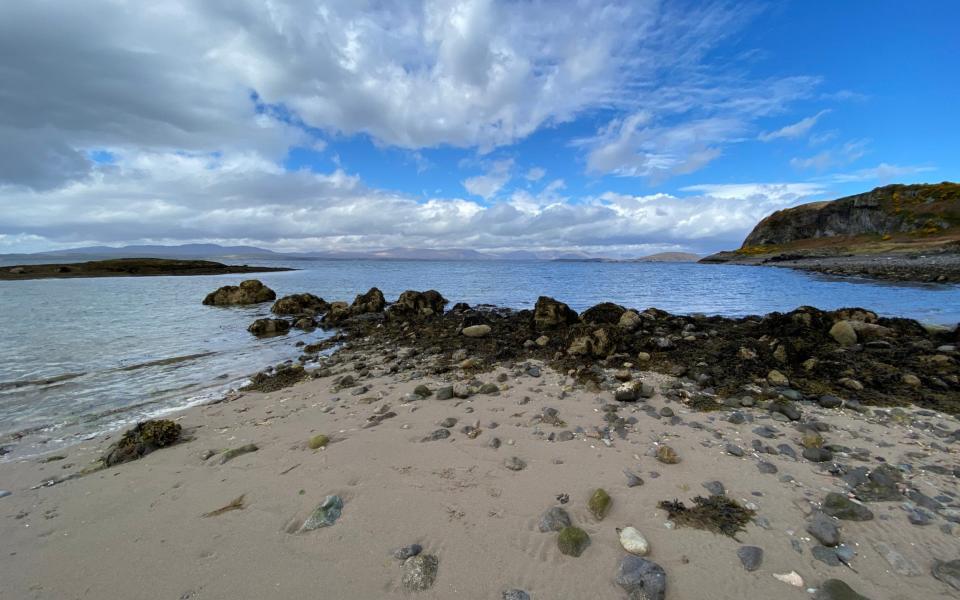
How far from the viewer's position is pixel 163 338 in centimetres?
1564

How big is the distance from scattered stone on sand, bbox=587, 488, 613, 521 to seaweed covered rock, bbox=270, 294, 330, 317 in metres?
21.3

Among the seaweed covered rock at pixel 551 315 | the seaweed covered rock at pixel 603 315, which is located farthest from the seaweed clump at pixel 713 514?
the seaweed covered rock at pixel 551 315

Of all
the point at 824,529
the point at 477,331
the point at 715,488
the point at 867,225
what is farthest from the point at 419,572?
the point at 867,225

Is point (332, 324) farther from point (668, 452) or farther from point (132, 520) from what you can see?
point (668, 452)

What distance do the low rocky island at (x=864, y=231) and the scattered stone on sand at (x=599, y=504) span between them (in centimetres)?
5900

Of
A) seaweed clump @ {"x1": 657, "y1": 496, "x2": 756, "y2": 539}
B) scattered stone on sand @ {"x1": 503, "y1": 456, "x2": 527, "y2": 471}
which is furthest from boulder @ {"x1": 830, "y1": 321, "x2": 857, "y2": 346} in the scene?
scattered stone on sand @ {"x1": 503, "y1": 456, "x2": 527, "y2": 471}

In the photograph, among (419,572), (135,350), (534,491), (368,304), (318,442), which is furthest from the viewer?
(368,304)

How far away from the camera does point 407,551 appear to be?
11.3 ft

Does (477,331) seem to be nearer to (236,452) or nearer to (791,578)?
(236,452)

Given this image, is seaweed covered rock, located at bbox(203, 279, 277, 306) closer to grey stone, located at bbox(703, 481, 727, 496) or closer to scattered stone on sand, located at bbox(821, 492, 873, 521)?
grey stone, located at bbox(703, 481, 727, 496)

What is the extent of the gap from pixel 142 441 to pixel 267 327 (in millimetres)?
12147

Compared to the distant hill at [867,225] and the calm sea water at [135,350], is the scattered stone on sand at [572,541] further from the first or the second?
the distant hill at [867,225]

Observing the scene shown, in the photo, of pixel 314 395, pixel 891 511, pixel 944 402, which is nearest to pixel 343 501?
pixel 314 395

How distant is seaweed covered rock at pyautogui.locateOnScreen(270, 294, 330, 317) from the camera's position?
2358cm
